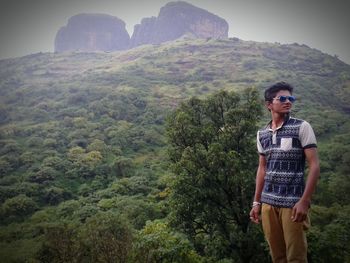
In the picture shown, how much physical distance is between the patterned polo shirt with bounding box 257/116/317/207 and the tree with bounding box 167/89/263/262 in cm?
969

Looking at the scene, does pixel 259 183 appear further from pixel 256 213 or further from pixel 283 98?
pixel 283 98

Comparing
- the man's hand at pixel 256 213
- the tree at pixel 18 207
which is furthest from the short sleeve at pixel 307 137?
the tree at pixel 18 207

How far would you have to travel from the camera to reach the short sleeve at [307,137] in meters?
3.65

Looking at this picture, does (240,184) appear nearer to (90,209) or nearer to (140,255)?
(140,255)

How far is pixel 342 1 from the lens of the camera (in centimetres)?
14838

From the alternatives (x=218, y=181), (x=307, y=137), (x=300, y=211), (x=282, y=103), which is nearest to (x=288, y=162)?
(x=307, y=137)

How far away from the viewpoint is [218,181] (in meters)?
14.5

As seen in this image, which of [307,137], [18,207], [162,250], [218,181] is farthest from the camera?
[18,207]

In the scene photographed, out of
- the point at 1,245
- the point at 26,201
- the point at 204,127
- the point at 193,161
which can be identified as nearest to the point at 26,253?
the point at 1,245

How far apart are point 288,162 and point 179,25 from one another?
19378cm

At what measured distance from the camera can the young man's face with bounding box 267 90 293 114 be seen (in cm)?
402

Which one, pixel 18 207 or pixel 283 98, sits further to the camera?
pixel 18 207

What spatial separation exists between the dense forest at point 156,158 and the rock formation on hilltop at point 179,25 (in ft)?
234

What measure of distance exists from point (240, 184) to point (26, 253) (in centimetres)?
1112
